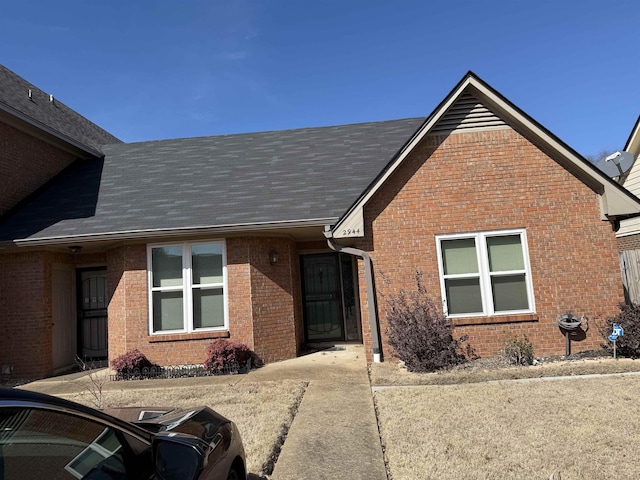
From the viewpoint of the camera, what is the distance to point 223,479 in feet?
8.93

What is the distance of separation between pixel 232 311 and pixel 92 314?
4223 millimetres

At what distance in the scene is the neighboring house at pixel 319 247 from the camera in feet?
26.9

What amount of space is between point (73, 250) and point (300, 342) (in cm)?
580

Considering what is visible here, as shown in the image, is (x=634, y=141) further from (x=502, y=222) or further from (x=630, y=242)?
(x=502, y=222)

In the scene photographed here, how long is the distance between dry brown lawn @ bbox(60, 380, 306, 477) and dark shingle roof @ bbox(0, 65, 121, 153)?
780 cm

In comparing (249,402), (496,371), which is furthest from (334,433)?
(496,371)

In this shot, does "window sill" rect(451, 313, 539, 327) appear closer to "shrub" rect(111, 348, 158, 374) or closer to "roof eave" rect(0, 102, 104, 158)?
"shrub" rect(111, 348, 158, 374)

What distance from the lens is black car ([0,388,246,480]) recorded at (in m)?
1.70

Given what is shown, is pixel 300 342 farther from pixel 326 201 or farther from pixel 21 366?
pixel 21 366

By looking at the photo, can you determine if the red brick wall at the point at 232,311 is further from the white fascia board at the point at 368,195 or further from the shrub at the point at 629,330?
the shrub at the point at 629,330

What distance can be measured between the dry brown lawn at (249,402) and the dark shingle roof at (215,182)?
11.3 feet

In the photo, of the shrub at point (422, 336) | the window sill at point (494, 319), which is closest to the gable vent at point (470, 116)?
the shrub at point (422, 336)

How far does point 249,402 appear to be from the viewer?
632cm

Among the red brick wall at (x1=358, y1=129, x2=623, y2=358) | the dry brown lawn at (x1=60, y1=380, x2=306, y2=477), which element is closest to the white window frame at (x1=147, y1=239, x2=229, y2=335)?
the dry brown lawn at (x1=60, y1=380, x2=306, y2=477)
